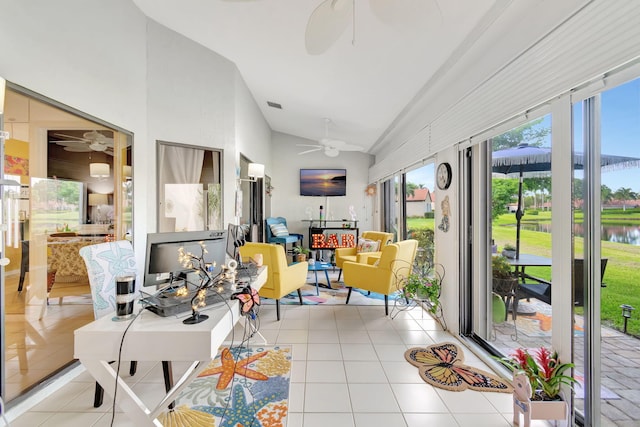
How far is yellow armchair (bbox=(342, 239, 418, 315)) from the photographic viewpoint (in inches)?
132

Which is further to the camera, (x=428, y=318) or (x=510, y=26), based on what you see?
(x=428, y=318)

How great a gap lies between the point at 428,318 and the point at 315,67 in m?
3.26

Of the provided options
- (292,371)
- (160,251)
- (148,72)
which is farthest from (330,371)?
(148,72)

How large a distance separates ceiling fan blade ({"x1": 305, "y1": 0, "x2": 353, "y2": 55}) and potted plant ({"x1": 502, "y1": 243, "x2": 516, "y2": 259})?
2.19m

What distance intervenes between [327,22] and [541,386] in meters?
2.38

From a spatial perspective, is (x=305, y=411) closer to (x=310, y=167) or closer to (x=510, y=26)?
(x=510, y=26)

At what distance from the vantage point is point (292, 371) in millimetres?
2277

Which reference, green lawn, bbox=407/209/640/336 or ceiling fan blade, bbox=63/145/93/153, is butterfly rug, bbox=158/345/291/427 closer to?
green lawn, bbox=407/209/640/336

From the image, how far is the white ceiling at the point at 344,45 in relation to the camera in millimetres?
1881

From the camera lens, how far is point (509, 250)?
245 centimetres

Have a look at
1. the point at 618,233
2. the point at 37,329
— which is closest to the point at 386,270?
the point at 618,233

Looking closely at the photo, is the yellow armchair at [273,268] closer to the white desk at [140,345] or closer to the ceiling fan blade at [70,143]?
the ceiling fan blade at [70,143]

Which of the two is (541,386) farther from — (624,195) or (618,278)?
(624,195)

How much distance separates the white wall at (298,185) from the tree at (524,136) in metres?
4.51
